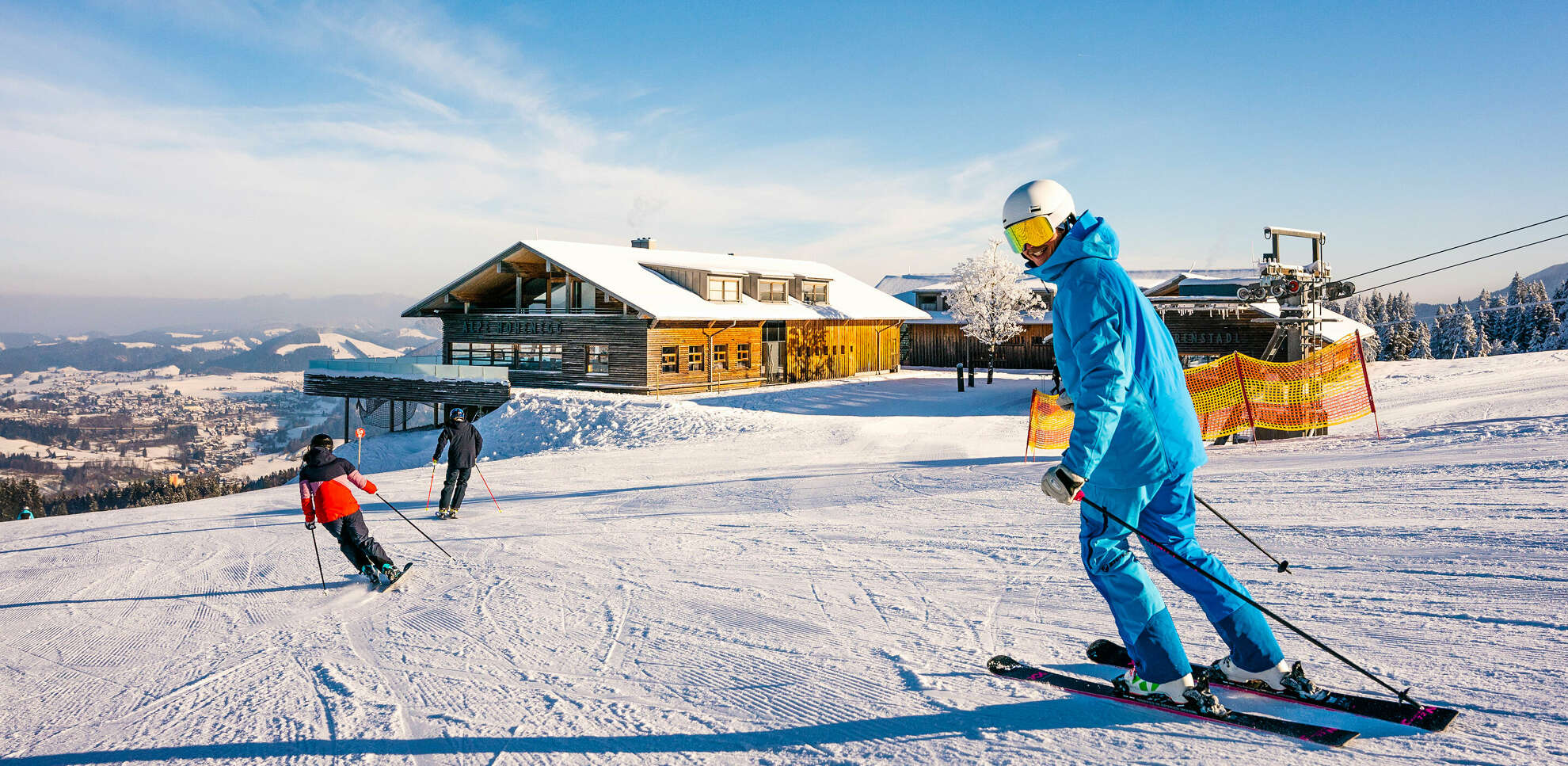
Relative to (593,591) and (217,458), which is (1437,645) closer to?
(593,591)

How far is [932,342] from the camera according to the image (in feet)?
154

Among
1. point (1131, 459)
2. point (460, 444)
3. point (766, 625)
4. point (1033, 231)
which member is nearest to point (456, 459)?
point (460, 444)

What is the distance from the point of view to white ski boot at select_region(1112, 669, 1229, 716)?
294 centimetres

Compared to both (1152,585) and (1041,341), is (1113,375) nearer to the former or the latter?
(1152,585)

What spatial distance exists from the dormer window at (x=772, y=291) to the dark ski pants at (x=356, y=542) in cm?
2603

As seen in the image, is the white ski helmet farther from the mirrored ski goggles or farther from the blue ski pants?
the blue ski pants

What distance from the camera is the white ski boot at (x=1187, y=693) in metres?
2.94

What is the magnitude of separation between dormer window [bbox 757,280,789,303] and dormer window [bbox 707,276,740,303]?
1325mm

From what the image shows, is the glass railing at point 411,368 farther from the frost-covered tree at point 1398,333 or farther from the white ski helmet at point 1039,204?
the frost-covered tree at point 1398,333

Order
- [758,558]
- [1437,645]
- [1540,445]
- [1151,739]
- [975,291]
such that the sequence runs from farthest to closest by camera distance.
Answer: [975,291] < [1540,445] < [758,558] < [1437,645] < [1151,739]

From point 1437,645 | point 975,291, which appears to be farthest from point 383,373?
point 1437,645

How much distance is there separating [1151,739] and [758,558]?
12.4ft

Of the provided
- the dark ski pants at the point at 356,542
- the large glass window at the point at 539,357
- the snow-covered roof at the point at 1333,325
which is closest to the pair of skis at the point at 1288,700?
the dark ski pants at the point at 356,542

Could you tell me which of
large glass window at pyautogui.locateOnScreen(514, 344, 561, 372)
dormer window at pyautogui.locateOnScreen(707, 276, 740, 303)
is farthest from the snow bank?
dormer window at pyautogui.locateOnScreen(707, 276, 740, 303)
